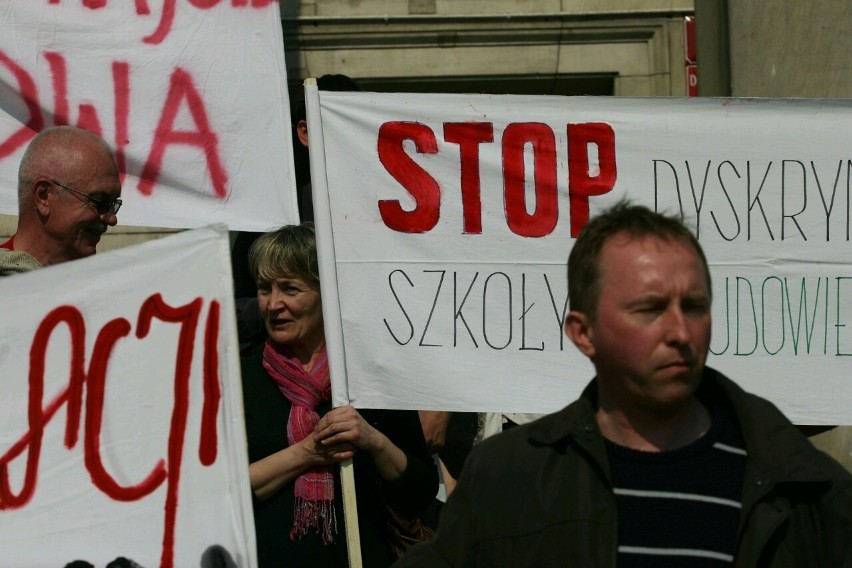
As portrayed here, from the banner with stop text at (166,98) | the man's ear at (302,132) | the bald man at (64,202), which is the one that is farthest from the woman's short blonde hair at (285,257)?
the man's ear at (302,132)

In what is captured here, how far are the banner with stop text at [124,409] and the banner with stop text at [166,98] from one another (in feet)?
4.95

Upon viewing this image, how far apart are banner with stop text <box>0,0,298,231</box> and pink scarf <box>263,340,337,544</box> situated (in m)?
0.78

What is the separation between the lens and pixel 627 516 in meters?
2.36

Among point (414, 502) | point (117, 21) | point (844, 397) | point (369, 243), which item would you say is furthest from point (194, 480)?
point (117, 21)

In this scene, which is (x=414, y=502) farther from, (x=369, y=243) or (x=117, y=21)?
(x=117, y=21)

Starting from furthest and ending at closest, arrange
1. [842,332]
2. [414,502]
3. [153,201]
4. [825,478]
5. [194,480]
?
[153,201] → [842,332] → [414,502] → [194,480] → [825,478]

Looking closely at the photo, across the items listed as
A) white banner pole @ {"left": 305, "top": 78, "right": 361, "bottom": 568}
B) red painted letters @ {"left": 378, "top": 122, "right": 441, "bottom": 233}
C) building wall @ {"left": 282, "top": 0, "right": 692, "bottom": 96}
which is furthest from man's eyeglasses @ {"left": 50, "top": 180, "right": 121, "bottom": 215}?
building wall @ {"left": 282, "top": 0, "right": 692, "bottom": 96}

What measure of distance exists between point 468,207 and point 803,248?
0.89m

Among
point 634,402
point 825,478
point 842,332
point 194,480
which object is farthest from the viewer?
point 842,332

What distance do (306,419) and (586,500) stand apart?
1.64 m

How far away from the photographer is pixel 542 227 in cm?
414

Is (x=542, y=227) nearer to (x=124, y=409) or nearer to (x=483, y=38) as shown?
(x=124, y=409)

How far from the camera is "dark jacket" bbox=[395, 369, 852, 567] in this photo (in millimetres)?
2299

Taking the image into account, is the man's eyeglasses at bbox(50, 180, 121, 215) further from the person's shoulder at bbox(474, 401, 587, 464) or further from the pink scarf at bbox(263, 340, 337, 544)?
the person's shoulder at bbox(474, 401, 587, 464)
